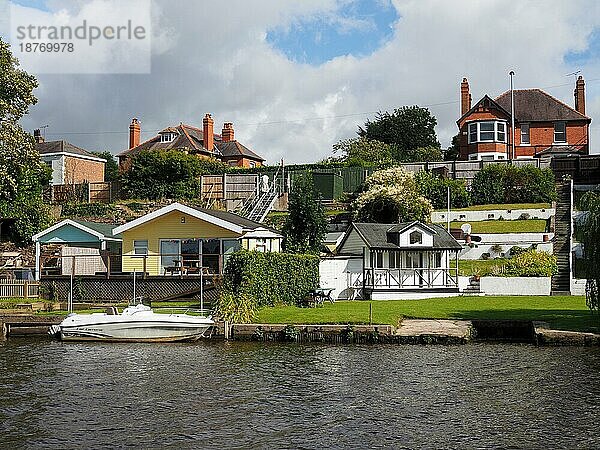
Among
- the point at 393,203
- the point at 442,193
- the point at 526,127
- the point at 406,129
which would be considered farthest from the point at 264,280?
the point at 406,129

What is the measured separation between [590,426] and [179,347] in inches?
538

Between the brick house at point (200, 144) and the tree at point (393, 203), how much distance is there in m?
26.0

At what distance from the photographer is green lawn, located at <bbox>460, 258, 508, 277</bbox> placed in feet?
133

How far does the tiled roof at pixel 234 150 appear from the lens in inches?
3095

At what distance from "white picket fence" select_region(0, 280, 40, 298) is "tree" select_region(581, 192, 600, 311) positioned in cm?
2250

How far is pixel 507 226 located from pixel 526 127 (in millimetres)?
23988

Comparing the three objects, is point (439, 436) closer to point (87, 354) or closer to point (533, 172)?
point (87, 354)

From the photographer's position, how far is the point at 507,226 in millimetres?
45938

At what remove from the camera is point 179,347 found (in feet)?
81.9

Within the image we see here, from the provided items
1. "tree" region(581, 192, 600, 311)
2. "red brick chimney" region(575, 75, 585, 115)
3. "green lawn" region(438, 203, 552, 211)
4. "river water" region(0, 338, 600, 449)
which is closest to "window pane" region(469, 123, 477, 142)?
"red brick chimney" region(575, 75, 585, 115)

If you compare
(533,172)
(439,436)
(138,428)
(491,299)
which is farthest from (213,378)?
(533,172)

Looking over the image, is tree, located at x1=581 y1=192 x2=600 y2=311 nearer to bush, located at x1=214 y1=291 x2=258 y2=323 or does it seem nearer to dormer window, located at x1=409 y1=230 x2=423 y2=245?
bush, located at x1=214 y1=291 x2=258 y2=323

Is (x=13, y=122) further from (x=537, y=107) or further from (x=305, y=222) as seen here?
(x=537, y=107)

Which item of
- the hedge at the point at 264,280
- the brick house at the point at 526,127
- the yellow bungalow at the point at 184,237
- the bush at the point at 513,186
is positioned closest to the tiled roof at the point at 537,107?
the brick house at the point at 526,127
